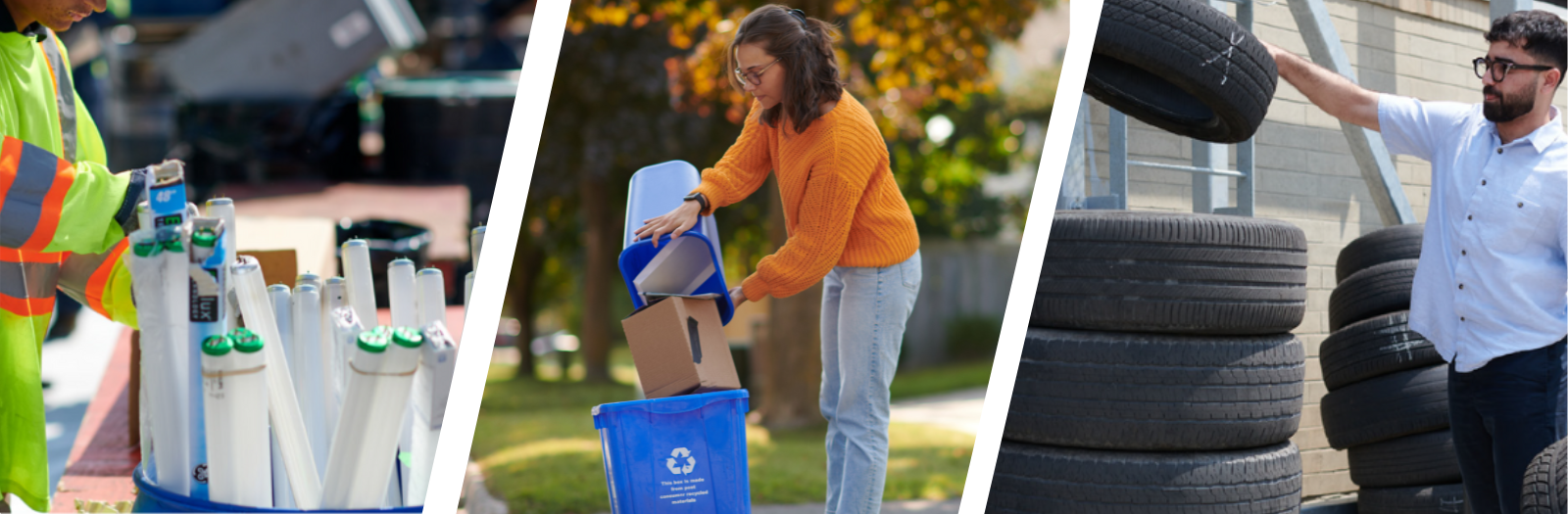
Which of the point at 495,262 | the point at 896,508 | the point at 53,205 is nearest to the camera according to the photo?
the point at 53,205

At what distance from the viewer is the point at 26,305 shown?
235cm

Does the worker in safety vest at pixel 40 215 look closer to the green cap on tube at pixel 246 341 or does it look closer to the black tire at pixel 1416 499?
the green cap on tube at pixel 246 341

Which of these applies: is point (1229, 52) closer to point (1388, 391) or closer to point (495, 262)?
point (1388, 391)

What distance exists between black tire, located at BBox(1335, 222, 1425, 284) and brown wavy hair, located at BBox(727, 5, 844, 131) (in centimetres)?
198

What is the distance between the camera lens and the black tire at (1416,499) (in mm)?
3107

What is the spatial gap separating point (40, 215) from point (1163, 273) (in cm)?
249

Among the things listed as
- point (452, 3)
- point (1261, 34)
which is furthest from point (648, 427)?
point (452, 3)

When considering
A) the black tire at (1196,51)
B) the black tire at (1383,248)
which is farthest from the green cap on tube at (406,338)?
the black tire at (1383,248)

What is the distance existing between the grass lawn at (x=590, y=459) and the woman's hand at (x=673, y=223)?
2025 millimetres

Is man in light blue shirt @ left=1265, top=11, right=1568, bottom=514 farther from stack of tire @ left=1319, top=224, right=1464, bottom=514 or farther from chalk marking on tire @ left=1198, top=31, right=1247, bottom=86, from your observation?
stack of tire @ left=1319, top=224, right=1464, bottom=514

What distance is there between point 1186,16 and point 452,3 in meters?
13.1

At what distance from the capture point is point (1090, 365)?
2562 mm

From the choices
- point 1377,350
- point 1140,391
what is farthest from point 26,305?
point 1377,350

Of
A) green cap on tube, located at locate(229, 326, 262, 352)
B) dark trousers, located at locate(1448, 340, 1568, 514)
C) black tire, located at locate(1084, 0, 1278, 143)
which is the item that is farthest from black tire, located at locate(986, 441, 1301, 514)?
green cap on tube, located at locate(229, 326, 262, 352)
